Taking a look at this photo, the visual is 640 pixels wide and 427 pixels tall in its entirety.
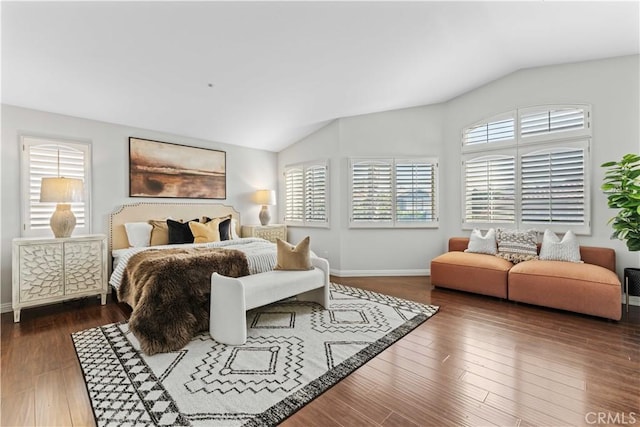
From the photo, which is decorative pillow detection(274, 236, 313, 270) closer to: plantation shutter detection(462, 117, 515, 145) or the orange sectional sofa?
the orange sectional sofa

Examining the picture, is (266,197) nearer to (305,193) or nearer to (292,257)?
(305,193)

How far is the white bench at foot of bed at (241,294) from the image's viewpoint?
8.05 feet

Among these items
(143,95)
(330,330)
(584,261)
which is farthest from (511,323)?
(143,95)

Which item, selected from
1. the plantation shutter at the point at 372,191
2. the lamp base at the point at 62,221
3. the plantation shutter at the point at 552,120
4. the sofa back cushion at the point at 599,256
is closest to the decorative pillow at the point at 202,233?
the lamp base at the point at 62,221

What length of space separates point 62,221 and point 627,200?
6167mm

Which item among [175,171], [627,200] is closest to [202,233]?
[175,171]

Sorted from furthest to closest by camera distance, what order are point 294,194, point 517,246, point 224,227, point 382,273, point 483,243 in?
1. point 294,194
2. point 382,273
3. point 224,227
4. point 483,243
5. point 517,246

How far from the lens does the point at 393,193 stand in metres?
5.03

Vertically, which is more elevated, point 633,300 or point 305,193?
point 305,193

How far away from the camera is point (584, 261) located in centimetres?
363

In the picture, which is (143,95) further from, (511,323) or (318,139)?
(511,323)

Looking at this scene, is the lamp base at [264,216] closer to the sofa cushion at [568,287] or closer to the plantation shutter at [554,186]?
the sofa cushion at [568,287]

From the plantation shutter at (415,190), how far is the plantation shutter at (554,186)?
1308 mm

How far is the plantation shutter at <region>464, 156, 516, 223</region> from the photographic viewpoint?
14.1ft
